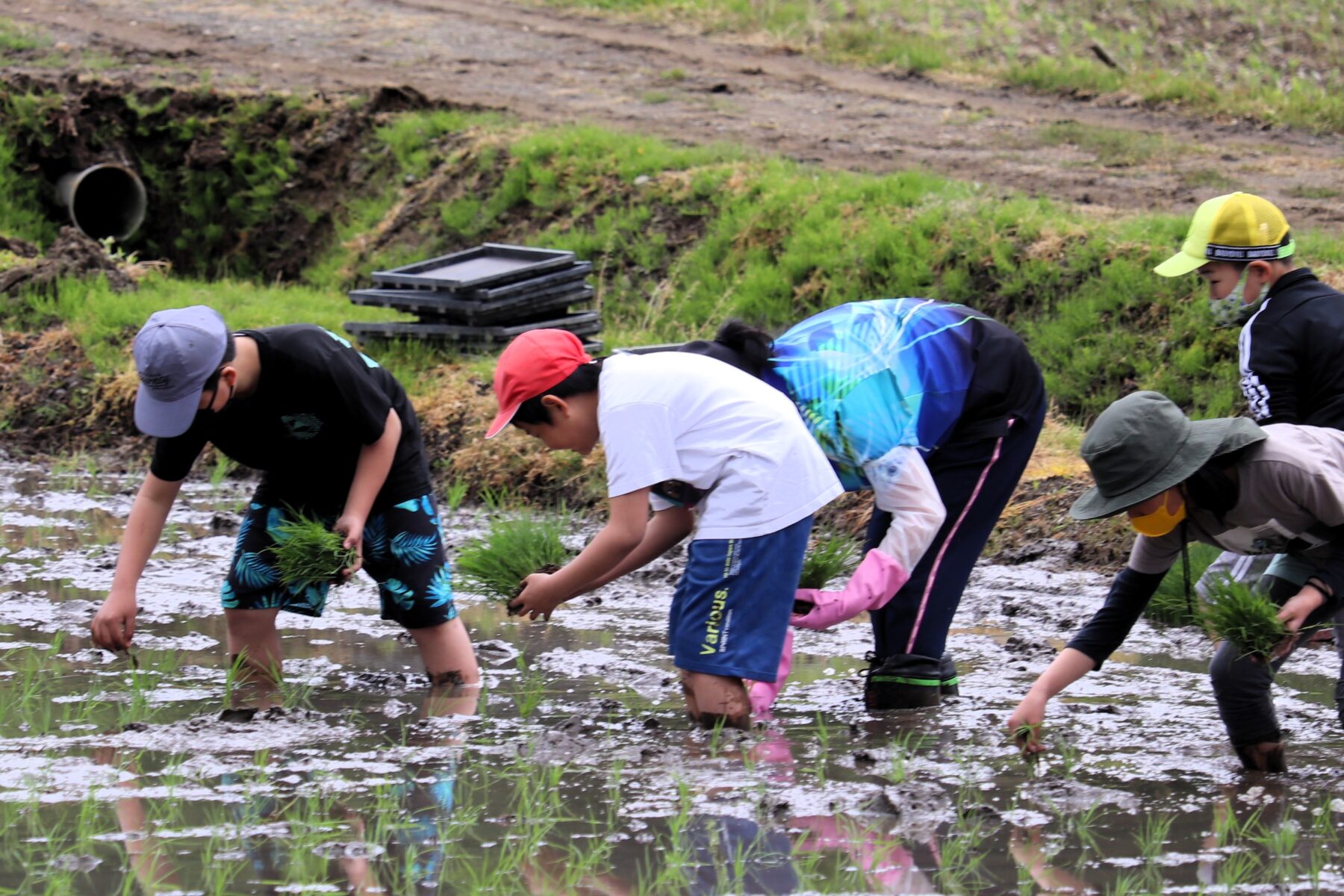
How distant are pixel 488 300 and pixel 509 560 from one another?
464cm

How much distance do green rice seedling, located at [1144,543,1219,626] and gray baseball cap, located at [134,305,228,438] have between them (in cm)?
320

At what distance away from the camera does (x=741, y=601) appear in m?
4.24

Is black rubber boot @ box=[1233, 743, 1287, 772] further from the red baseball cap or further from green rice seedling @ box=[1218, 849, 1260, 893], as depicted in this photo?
the red baseball cap

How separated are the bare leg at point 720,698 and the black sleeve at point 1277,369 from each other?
5.57 ft

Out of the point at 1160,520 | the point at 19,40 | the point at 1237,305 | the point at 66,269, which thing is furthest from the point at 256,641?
the point at 19,40

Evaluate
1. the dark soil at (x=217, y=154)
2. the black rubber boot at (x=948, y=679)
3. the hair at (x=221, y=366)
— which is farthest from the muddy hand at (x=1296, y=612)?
the dark soil at (x=217, y=154)

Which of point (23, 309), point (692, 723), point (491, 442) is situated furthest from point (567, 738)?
point (23, 309)

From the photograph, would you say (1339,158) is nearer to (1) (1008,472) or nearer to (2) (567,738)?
(1) (1008,472)

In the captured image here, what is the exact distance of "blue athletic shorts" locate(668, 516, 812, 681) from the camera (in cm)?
422

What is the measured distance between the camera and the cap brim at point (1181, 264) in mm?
4539

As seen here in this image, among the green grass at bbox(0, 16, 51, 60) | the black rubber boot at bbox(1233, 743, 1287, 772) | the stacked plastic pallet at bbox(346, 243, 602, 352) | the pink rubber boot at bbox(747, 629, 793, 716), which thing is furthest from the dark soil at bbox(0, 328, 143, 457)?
the black rubber boot at bbox(1233, 743, 1287, 772)

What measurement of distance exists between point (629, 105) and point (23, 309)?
18.8ft

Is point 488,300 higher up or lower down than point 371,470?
lower down

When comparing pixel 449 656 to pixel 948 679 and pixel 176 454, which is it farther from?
pixel 948 679
